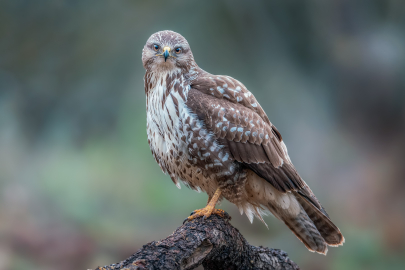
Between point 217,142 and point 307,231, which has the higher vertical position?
point 217,142

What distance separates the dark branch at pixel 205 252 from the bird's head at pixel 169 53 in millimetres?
1169

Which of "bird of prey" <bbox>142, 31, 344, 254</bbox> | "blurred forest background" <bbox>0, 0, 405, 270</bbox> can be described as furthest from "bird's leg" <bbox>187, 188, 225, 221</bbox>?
"blurred forest background" <bbox>0, 0, 405, 270</bbox>

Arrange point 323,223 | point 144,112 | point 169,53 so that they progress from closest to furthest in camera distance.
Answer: point 169,53
point 323,223
point 144,112

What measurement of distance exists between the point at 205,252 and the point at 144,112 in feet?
8.45

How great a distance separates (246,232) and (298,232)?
1.58 metres

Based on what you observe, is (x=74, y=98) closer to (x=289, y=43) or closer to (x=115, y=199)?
(x=115, y=199)

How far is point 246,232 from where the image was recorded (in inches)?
187

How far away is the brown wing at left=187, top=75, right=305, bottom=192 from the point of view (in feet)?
9.11

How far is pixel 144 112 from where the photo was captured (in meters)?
4.77

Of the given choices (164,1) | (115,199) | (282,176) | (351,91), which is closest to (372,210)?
(351,91)

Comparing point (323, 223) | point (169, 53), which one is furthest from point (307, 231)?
point (169, 53)

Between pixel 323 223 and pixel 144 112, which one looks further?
pixel 144 112

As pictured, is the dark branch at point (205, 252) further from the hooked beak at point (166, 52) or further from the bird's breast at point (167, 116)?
the hooked beak at point (166, 52)

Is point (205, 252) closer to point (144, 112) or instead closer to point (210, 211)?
point (210, 211)
